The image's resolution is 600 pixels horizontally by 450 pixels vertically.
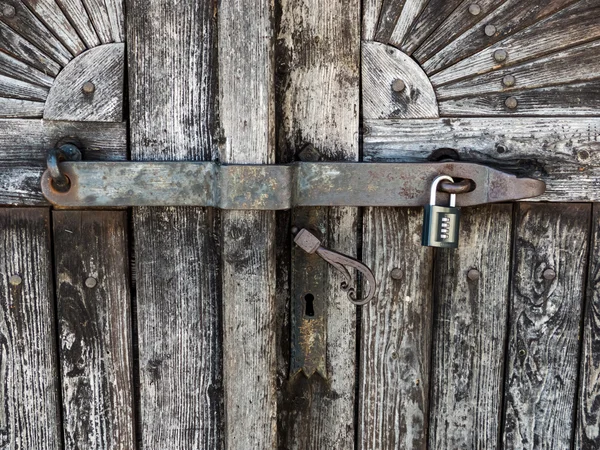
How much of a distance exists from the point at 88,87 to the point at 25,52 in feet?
0.40

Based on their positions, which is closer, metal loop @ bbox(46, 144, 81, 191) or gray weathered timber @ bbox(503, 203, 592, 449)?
metal loop @ bbox(46, 144, 81, 191)

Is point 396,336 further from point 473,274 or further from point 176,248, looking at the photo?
point 176,248

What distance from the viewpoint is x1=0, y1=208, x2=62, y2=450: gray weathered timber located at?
1.04 metres

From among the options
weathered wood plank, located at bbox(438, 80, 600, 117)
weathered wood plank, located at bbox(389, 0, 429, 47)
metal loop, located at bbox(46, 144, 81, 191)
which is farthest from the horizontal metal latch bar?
weathered wood plank, located at bbox(389, 0, 429, 47)

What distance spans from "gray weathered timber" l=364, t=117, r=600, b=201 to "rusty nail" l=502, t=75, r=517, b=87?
2.3 inches

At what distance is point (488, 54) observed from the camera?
1020mm

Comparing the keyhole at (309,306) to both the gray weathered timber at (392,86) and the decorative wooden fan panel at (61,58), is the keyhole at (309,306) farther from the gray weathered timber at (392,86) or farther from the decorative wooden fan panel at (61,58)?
the decorative wooden fan panel at (61,58)

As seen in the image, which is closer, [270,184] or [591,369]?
[270,184]

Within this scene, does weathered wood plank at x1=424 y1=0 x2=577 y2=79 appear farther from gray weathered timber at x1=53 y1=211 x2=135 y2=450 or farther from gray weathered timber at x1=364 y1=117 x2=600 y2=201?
gray weathered timber at x1=53 y1=211 x2=135 y2=450

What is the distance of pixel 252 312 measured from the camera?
989 millimetres

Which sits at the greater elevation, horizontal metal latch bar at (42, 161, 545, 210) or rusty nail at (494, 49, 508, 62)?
rusty nail at (494, 49, 508, 62)

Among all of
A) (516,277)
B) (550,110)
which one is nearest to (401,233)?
(516,277)

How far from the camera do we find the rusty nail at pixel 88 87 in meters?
1.00

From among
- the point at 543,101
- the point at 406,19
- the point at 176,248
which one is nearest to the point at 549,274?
the point at 543,101
